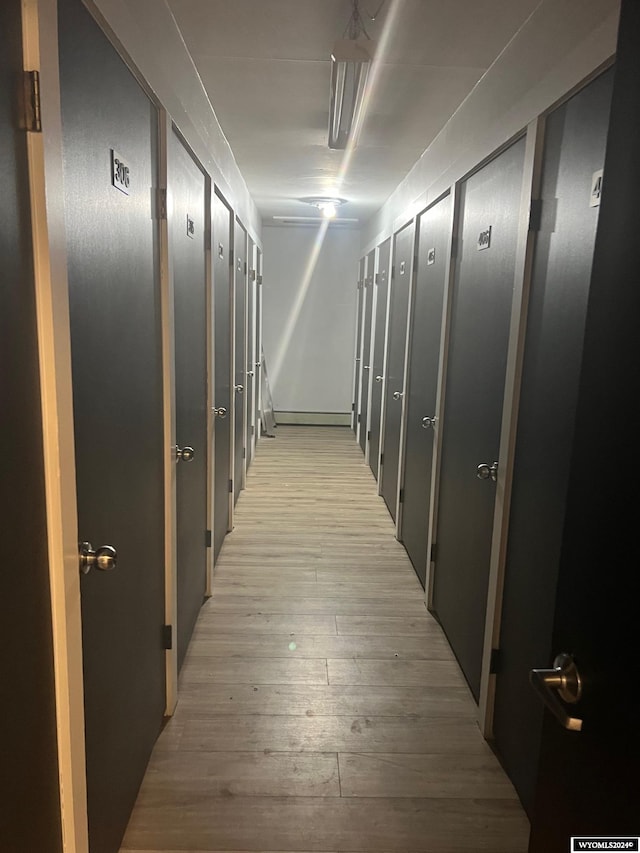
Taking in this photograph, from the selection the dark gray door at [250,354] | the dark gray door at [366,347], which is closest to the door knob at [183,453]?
the dark gray door at [250,354]

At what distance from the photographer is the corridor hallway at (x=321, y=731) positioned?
1.78 m

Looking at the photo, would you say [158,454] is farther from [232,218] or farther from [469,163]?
[232,218]

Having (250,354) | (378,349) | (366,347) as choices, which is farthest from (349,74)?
(366,347)

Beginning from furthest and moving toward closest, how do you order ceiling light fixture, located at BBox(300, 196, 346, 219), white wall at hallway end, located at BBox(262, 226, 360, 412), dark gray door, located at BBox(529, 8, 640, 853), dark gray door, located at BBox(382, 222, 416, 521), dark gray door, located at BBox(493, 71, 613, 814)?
white wall at hallway end, located at BBox(262, 226, 360, 412)
ceiling light fixture, located at BBox(300, 196, 346, 219)
dark gray door, located at BBox(382, 222, 416, 521)
dark gray door, located at BBox(493, 71, 613, 814)
dark gray door, located at BBox(529, 8, 640, 853)

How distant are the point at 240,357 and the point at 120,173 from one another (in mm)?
3108

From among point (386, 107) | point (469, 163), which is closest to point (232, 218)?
point (386, 107)

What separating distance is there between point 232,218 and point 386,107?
1.32 meters

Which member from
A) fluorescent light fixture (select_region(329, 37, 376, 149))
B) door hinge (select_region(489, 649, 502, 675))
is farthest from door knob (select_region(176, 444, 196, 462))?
fluorescent light fixture (select_region(329, 37, 376, 149))

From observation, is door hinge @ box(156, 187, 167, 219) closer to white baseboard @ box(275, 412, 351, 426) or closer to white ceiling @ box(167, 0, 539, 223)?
white ceiling @ box(167, 0, 539, 223)

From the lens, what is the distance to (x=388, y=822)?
1816mm

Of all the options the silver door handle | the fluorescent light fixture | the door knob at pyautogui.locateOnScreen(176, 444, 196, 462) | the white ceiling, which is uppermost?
the white ceiling

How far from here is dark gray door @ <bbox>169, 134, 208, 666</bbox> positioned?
7.28 ft

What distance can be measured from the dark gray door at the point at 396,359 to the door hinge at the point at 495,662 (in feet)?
7.20

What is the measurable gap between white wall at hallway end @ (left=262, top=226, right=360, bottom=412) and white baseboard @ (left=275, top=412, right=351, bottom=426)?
0.07 meters
